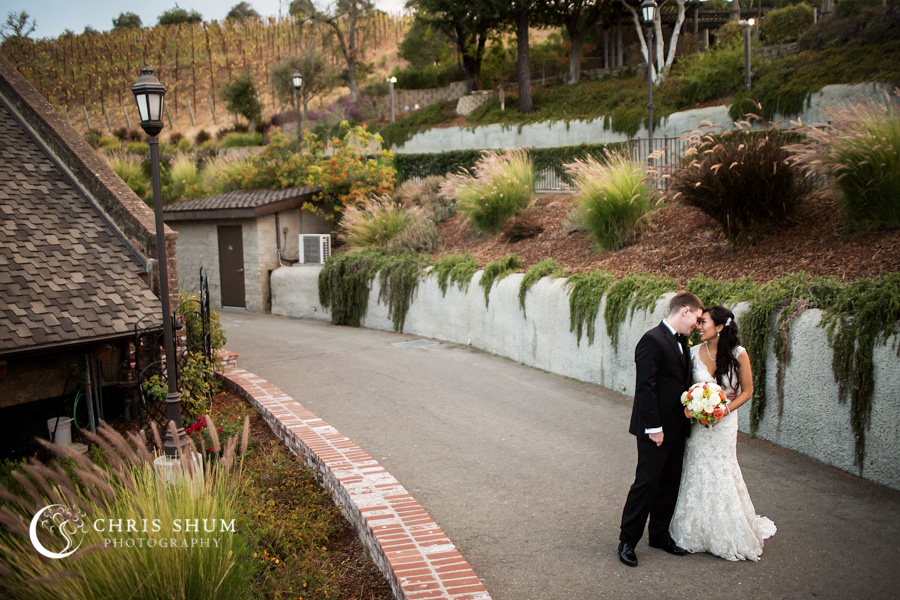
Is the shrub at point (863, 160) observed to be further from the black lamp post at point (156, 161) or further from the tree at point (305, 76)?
the tree at point (305, 76)

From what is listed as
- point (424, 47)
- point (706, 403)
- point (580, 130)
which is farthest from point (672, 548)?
point (424, 47)

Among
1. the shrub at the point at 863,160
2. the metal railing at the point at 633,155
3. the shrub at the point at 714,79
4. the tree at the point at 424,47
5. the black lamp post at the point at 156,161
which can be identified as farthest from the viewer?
the tree at the point at 424,47

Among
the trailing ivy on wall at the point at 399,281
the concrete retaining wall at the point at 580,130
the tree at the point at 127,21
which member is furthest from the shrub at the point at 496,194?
the tree at the point at 127,21

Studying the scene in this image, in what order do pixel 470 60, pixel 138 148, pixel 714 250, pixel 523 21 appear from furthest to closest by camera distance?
1. pixel 470 60
2. pixel 138 148
3. pixel 523 21
4. pixel 714 250

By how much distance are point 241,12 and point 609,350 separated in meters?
75.3

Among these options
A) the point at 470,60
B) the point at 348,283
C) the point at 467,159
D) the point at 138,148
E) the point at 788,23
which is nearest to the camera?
the point at 348,283

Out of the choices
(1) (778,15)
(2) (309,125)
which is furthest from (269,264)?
(1) (778,15)

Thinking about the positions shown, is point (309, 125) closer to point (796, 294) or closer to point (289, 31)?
point (289, 31)

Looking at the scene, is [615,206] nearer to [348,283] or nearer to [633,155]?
[633,155]

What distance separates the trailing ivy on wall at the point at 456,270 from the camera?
12594mm

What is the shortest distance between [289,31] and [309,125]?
30.5 metres

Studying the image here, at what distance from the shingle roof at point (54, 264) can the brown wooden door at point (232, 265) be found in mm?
8773

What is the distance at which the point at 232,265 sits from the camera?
19.2 metres

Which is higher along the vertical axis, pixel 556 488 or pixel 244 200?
pixel 244 200
